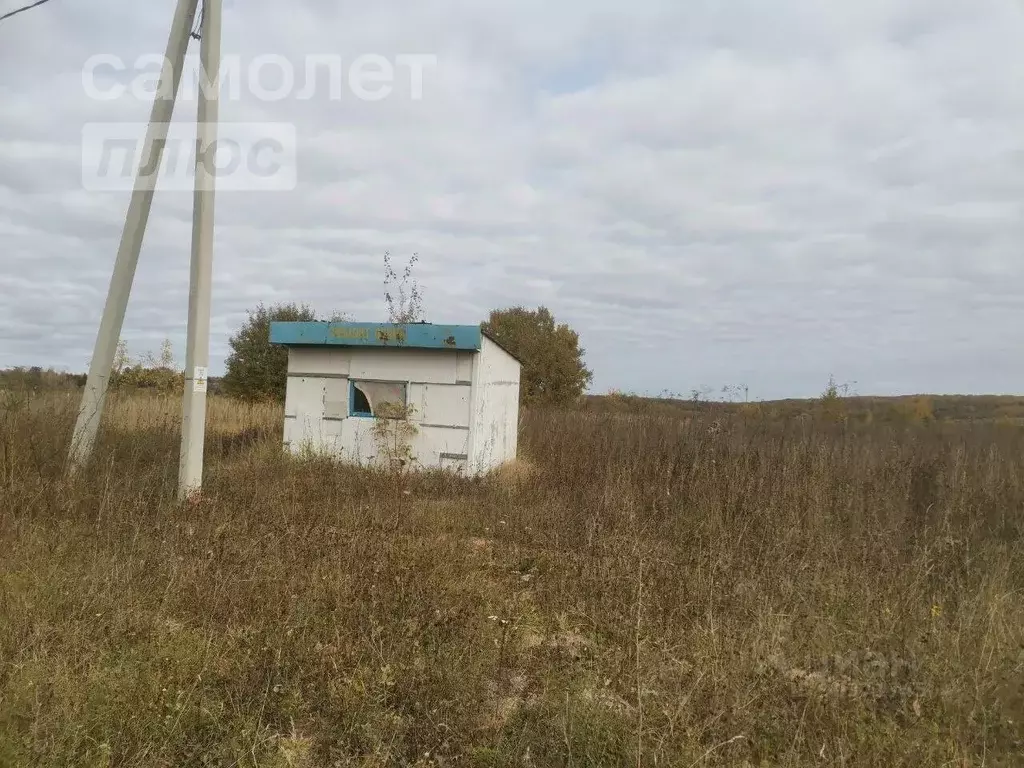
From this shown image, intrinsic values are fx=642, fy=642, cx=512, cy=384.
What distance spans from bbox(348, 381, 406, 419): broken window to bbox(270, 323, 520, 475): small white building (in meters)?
0.02

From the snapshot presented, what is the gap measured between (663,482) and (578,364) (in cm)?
2580

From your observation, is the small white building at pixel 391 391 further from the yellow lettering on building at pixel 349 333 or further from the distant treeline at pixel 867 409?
the distant treeline at pixel 867 409

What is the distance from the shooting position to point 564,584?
546 cm

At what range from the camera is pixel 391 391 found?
11461 mm

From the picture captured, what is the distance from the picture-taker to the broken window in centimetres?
1126

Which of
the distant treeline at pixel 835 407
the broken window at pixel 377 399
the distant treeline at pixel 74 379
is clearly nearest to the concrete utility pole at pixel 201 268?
the distant treeline at pixel 74 379

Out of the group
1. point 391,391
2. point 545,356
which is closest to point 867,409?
point 391,391

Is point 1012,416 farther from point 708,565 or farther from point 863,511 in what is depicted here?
point 708,565

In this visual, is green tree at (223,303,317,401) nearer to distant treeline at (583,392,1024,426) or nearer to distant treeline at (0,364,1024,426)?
distant treeline at (0,364,1024,426)

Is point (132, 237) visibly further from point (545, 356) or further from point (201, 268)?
point (545, 356)

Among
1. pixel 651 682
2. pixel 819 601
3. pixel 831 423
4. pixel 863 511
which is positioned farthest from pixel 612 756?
pixel 831 423

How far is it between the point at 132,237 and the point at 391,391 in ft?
15.5

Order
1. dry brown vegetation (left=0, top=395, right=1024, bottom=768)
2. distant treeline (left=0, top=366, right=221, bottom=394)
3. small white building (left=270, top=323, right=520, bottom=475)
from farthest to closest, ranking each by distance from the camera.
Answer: small white building (left=270, top=323, right=520, bottom=475) < distant treeline (left=0, top=366, right=221, bottom=394) < dry brown vegetation (left=0, top=395, right=1024, bottom=768)

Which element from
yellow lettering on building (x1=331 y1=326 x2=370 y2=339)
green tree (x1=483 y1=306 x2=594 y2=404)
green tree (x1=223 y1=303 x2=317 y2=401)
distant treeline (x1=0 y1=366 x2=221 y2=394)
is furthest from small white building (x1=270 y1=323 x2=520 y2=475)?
green tree (x1=483 y1=306 x2=594 y2=404)
